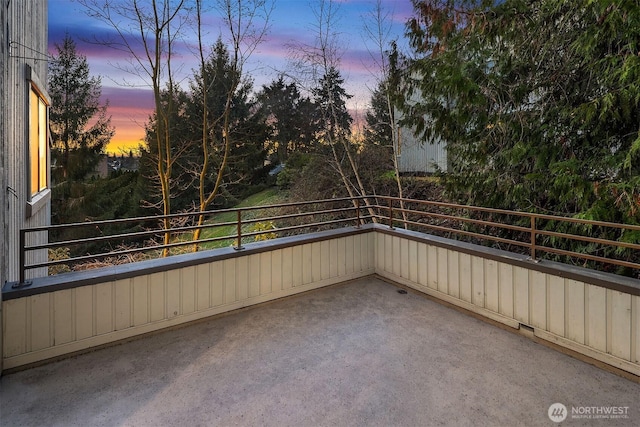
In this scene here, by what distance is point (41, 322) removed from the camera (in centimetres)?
223

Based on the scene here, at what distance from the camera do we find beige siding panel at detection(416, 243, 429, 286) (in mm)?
3473

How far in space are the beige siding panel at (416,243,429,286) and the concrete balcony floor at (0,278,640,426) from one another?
0.65 metres

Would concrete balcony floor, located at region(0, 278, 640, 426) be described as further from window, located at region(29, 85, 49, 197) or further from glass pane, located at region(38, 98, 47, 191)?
glass pane, located at region(38, 98, 47, 191)

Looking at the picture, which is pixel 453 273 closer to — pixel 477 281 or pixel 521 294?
pixel 477 281

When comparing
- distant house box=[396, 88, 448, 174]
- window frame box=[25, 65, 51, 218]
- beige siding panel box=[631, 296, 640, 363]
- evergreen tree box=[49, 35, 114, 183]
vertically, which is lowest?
beige siding panel box=[631, 296, 640, 363]

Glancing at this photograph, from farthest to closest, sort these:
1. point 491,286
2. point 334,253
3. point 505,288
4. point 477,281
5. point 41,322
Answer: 1. point 334,253
2. point 477,281
3. point 491,286
4. point 505,288
5. point 41,322

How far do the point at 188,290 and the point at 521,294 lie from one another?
104 inches

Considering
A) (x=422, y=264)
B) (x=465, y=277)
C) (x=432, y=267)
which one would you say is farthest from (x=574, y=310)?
(x=422, y=264)

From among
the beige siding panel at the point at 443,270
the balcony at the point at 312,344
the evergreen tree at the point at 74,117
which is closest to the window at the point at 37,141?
the balcony at the point at 312,344

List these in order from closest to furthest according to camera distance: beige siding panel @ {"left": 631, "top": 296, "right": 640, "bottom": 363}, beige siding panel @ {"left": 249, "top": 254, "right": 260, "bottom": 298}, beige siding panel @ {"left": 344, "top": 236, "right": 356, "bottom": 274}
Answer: beige siding panel @ {"left": 631, "top": 296, "right": 640, "bottom": 363}
beige siding panel @ {"left": 249, "top": 254, "right": 260, "bottom": 298}
beige siding panel @ {"left": 344, "top": 236, "right": 356, "bottom": 274}

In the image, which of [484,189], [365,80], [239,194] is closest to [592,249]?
[484,189]

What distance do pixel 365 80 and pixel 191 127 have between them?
13.2 ft

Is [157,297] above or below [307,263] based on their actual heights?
below

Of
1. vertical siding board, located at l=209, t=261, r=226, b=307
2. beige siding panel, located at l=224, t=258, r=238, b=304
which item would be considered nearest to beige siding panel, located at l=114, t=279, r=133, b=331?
vertical siding board, located at l=209, t=261, r=226, b=307
